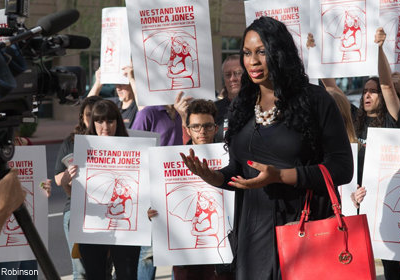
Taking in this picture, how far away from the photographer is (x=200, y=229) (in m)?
4.71

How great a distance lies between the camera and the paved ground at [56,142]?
6.76 metres

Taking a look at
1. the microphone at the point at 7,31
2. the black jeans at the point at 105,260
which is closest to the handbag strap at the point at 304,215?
the microphone at the point at 7,31

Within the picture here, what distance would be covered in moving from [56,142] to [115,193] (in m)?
17.2

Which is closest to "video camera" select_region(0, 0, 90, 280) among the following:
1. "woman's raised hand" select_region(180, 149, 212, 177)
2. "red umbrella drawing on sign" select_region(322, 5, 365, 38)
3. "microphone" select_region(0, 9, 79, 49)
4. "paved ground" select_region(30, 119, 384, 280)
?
"microphone" select_region(0, 9, 79, 49)

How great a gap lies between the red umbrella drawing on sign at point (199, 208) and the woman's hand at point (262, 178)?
1465 mm

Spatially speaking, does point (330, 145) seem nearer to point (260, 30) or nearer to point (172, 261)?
point (260, 30)

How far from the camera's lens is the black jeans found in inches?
200

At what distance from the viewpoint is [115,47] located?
246 inches

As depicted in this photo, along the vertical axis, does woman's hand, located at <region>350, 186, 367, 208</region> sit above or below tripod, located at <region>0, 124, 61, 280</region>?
below

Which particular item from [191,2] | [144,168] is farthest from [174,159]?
[191,2]

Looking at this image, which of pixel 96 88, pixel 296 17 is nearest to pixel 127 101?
pixel 96 88

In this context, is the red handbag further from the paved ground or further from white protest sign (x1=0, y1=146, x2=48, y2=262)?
the paved ground

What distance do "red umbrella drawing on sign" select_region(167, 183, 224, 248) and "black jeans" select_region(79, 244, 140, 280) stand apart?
0.58m

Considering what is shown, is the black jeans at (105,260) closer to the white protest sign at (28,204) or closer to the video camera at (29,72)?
the white protest sign at (28,204)
